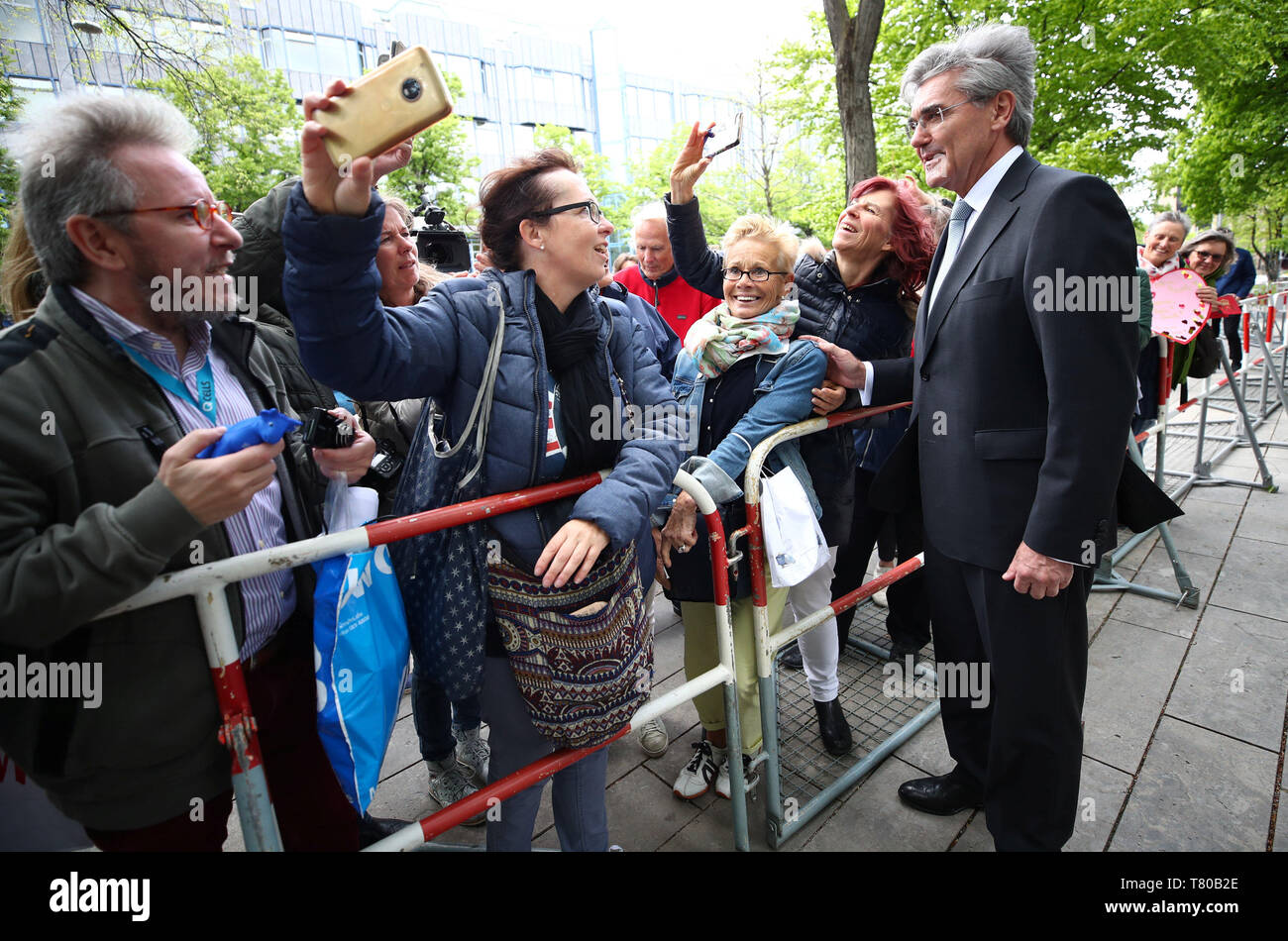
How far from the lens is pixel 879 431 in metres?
3.48

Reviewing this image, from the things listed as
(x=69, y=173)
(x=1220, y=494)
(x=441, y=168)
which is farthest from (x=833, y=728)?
(x=441, y=168)

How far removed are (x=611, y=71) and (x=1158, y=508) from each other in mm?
47859

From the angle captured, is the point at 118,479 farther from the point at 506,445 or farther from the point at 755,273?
the point at 755,273

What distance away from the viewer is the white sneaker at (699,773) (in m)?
2.72

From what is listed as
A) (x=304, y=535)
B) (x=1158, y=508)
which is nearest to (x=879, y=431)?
(x=1158, y=508)

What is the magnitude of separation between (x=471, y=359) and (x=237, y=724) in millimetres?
884

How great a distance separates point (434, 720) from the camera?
271 centimetres

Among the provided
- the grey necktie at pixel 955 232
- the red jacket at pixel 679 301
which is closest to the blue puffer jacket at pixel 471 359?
the grey necktie at pixel 955 232

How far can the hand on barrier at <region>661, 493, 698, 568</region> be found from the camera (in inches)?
86.5

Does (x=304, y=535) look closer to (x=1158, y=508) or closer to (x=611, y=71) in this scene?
(x=1158, y=508)

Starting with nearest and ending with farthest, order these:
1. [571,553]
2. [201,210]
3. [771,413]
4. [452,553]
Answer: [201,210] < [571,553] < [452,553] < [771,413]

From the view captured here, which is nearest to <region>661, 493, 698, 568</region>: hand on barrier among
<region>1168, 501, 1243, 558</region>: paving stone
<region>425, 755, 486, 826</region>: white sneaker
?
<region>425, 755, 486, 826</region>: white sneaker

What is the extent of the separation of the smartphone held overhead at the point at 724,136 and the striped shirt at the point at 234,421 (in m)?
1.89
